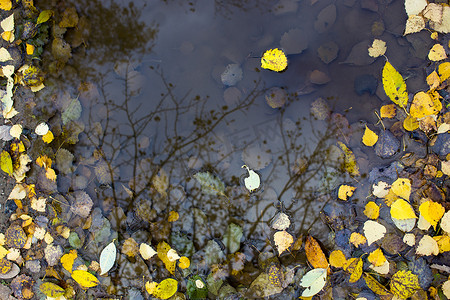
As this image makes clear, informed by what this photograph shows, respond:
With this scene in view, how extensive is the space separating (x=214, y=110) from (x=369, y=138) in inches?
28.6

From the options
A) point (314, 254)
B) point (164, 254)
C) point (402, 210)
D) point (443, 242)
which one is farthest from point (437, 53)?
point (164, 254)

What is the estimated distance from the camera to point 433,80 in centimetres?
127

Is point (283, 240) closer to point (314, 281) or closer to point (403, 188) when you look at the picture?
point (314, 281)

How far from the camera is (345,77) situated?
1310mm

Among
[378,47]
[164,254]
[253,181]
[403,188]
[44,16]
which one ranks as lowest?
[164,254]

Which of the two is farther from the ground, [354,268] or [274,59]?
[274,59]

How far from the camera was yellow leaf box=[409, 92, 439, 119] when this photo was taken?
126cm

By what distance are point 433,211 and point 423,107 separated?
1.53 ft

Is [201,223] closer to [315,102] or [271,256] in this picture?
[271,256]

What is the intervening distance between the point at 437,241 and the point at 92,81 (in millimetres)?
1777

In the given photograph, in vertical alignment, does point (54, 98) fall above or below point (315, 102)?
above

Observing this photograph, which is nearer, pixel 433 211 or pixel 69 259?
pixel 433 211

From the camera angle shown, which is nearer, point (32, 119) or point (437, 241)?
point (437, 241)

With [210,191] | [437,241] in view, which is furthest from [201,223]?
[437,241]
